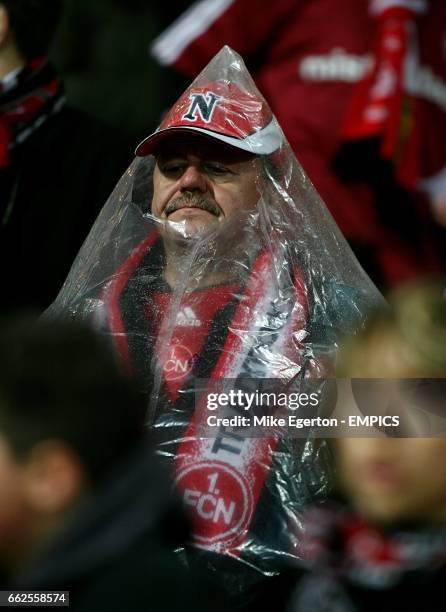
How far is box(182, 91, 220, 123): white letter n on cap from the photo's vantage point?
8.85 ft

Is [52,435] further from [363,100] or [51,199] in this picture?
[363,100]

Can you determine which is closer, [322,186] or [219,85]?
[219,85]

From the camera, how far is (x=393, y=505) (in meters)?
1.88

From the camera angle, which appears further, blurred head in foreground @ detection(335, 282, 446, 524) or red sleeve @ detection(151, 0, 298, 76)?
red sleeve @ detection(151, 0, 298, 76)

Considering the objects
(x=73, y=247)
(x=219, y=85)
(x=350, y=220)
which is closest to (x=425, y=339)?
(x=219, y=85)

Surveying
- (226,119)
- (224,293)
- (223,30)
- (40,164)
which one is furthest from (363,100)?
(224,293)

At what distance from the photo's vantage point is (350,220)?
3.91 metres

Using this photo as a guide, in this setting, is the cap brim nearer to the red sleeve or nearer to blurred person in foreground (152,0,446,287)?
blurred person in foreground (152,0,446,287)

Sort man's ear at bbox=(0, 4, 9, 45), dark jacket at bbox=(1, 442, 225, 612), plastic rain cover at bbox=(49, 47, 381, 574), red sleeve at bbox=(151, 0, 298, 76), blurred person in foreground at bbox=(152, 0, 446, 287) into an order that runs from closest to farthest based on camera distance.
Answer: dark jacket at bbox=(1, 442, 225, 612) < plastic rain cover at bbox=(49, 47, 381, 574) < man's ear at bbox=(0, 4, 9, 45) < blurred person in foreground at bbox=(152, 0, 446, 287) < red sleeve at bbox=(151, 0, 298, 76)

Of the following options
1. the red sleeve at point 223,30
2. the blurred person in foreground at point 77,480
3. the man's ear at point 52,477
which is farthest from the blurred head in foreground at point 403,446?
the red sleeve at point 223,30

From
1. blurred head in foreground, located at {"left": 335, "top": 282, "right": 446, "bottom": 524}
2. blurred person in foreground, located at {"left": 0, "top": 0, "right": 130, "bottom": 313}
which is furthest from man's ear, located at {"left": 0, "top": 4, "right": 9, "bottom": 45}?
blurred head in foreground, located at {"left": 335, "top": 282, "right": 446, "bottom": 524}

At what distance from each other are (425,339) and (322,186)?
200cm

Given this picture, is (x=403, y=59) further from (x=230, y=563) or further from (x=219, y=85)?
(x=230, y=563)

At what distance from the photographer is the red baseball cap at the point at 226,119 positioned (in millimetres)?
2680
